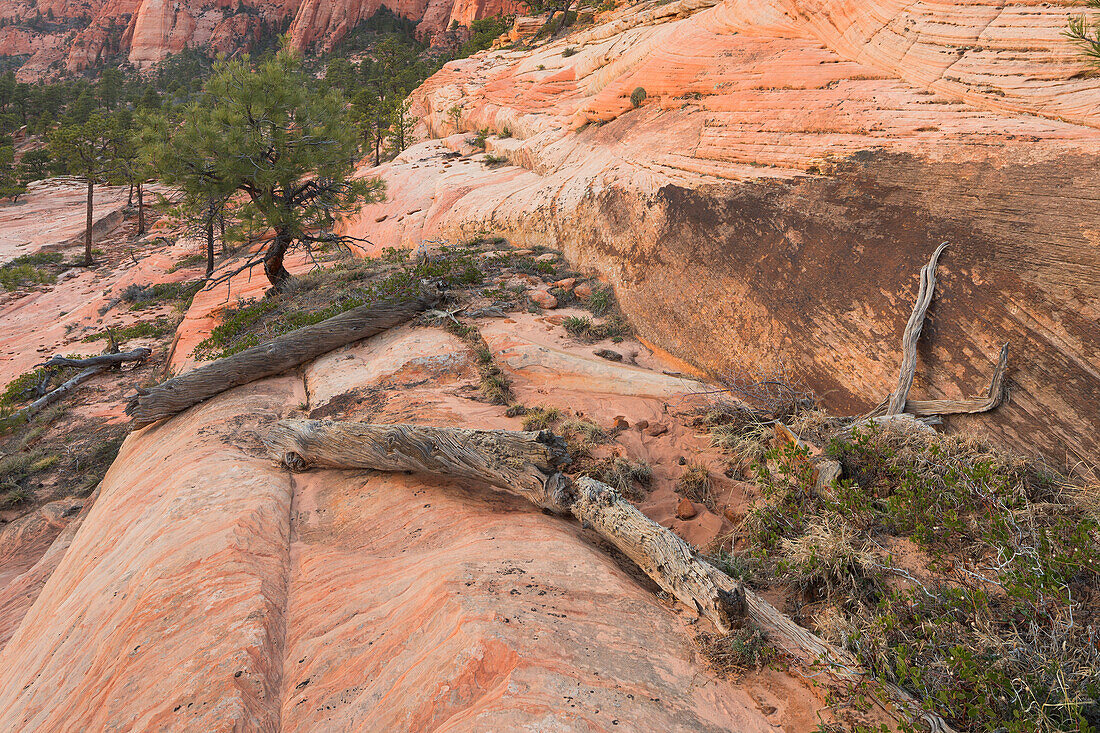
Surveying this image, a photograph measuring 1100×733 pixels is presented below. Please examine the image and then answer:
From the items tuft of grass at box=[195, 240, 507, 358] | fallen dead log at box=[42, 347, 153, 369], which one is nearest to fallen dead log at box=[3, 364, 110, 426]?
fallen dead log at box=[42, 347, 153, 369]

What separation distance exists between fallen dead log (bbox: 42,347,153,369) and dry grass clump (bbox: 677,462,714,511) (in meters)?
15.0

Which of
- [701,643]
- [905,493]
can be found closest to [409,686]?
[701,643]

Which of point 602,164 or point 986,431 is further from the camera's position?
point 602,164

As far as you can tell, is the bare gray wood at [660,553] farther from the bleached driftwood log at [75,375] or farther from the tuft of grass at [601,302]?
the bleached driftwood log at [75,375]

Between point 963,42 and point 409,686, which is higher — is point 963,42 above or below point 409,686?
above

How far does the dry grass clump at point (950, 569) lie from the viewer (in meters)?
2.81

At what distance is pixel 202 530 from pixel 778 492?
5.13 metres

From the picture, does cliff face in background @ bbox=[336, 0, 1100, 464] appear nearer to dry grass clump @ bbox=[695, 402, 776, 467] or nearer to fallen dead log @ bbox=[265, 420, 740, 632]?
dry grass clump @ bbox=[695, 402, 776, 467]

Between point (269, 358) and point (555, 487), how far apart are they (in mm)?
6218

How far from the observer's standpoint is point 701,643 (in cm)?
339

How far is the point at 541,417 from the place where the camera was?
6559mm

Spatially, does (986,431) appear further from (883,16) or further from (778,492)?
(883,16)

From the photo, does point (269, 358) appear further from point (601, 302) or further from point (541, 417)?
point (601, 302)

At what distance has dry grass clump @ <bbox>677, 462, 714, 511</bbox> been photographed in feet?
17.8
